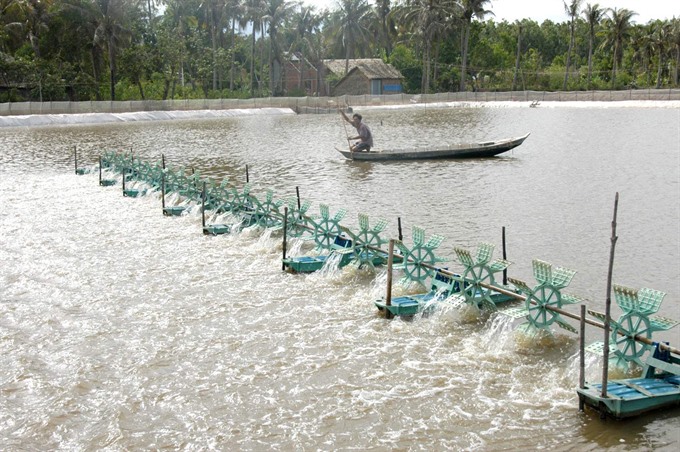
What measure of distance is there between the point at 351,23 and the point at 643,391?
92902 mm

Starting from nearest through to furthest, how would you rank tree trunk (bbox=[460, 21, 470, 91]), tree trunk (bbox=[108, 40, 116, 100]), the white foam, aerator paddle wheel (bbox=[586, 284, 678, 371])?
aerator paddle wheel (bbox=[586, 284, 678, 371]) < the white foam < tree trunk (bbox=[108, 40, 116, 100]) < tree trunk (bbox=[460, 21, 470, 91])

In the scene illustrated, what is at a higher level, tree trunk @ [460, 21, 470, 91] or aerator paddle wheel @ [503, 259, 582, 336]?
tree trunk @ [460, 21, 470, 91]

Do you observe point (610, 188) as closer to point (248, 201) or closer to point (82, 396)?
point (248, 201)

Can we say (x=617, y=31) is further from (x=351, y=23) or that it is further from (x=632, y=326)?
(x=632, y=326)

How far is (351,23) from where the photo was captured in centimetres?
9756

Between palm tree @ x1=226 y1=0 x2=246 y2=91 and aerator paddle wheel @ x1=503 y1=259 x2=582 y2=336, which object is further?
palm tree @ x1=226 y1=0 x2=246 y2=91

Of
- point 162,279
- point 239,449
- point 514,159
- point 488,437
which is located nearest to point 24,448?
point 239,449

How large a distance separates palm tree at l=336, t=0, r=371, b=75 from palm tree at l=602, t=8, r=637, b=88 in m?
30.5

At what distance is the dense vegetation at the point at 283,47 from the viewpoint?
71.6 meters

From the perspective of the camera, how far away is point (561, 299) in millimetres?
11594

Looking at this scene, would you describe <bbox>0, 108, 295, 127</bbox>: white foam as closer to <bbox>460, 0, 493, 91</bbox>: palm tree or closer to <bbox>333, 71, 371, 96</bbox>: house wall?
<bbox>333, 71, 371, 96</bbox>: house wall

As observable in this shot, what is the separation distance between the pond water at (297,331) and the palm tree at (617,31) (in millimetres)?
67804

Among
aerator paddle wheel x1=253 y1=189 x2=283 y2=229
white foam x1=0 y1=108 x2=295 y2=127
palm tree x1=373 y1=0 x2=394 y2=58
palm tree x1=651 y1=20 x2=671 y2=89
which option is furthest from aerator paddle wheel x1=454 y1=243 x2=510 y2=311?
palm tree x1=373 y1=0 x2=394 y2=58

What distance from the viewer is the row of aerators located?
30.5 ft
